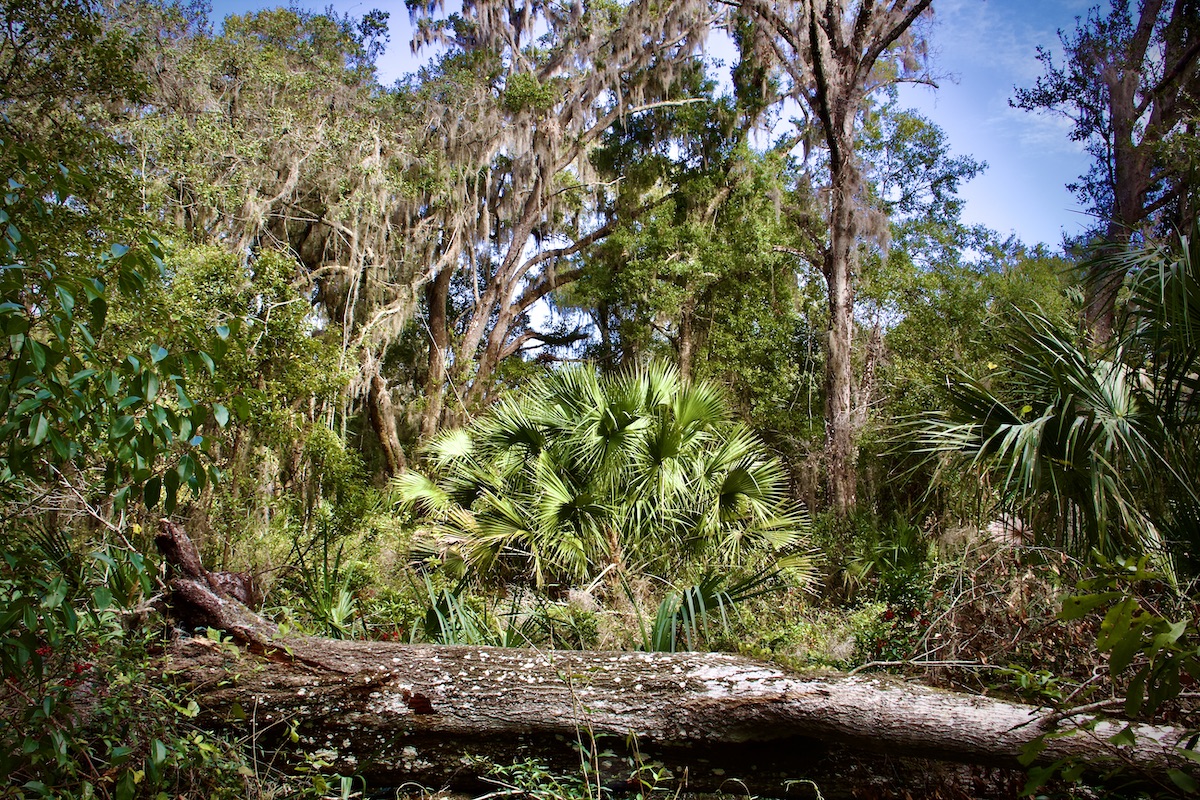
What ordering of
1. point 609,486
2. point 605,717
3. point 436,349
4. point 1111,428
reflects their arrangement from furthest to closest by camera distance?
point 436,349 → point 609,486 → point 1111,428 → point 605,717

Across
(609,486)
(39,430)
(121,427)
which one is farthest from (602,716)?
(609,486)

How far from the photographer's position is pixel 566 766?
12.0 feet

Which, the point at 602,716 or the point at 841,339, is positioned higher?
the point at 841,339

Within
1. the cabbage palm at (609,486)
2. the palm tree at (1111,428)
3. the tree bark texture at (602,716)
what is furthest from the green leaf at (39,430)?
the cabbage palm at (609,486)

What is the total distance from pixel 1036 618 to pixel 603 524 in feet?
11.6

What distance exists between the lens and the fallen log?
11.1ft

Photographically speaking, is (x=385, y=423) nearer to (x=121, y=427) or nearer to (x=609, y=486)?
(x=609, y=486)

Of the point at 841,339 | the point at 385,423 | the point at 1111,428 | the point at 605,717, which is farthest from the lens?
the point at 385,423

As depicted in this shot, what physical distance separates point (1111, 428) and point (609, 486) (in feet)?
13.1

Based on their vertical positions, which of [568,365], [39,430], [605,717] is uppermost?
[568,365]

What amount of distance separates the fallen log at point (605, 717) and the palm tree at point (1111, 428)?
1.52 m

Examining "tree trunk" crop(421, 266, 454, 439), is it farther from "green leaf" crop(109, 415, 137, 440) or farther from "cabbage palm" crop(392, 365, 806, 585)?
"green leaf" crop(109, 415, 137, 440)

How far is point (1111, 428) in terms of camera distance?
433cm

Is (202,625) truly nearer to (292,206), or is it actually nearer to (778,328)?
(292,206)
